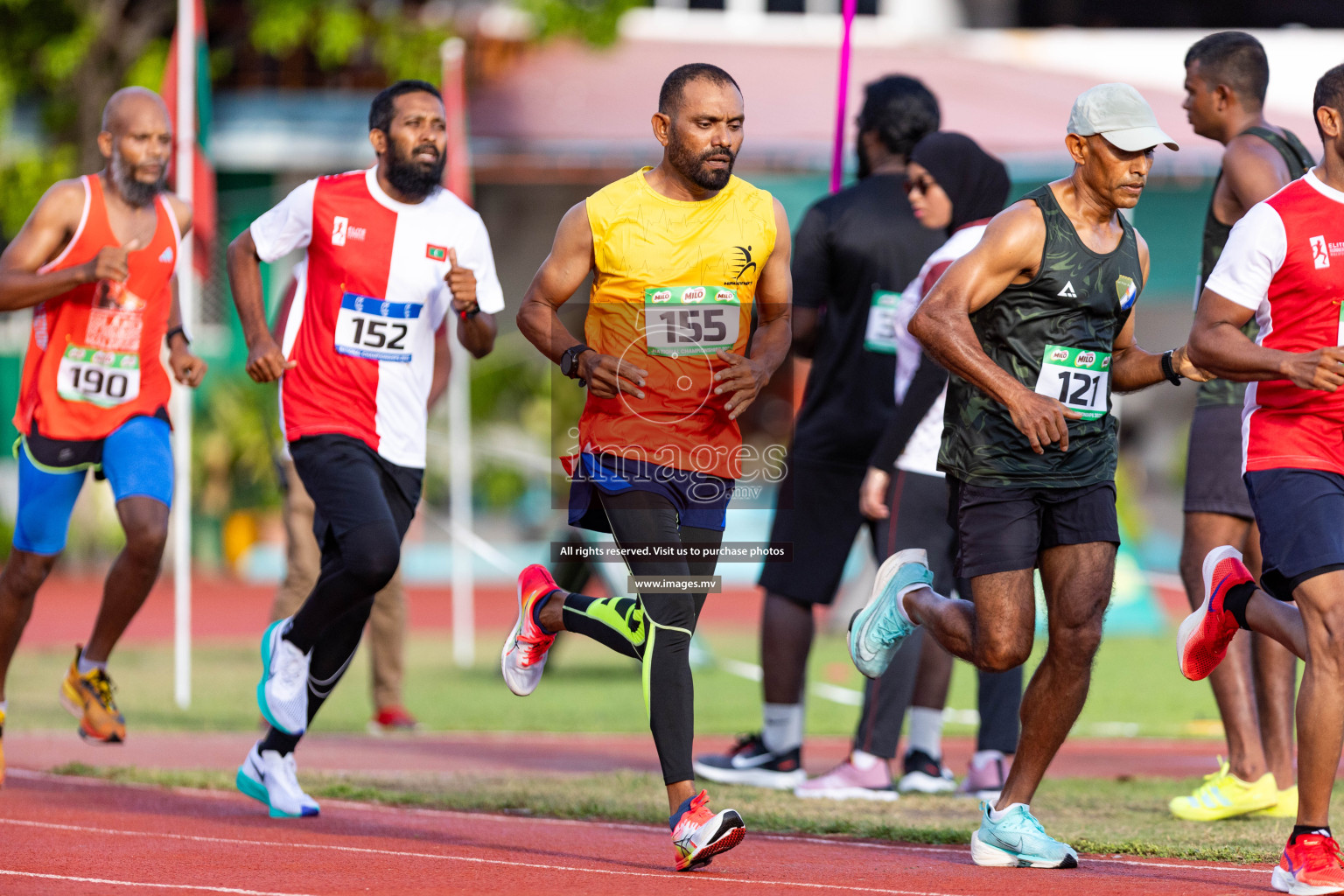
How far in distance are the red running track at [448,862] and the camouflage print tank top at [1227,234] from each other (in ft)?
6.81

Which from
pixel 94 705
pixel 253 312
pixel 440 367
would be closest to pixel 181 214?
pixel 253 312

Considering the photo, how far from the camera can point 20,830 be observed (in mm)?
5992

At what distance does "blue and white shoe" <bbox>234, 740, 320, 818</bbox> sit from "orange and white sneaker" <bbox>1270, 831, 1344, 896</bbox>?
142 inches

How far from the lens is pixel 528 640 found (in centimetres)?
579

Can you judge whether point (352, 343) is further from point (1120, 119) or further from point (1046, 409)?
point (1120, 119)

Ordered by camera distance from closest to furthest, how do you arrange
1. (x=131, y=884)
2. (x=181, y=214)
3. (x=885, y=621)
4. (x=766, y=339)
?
(x=131, y=884), (x=766, y=339), (x=885, y=621), (x=181, y=214)

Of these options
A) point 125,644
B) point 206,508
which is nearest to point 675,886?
point 125,644

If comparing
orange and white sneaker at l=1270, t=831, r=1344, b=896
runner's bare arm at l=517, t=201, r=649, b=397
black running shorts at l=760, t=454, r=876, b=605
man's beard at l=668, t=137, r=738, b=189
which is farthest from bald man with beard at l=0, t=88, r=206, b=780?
orange and white sneaker at l=1270, t=831, r=1344, b=896

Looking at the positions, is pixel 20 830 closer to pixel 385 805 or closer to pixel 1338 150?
pixel 385 805

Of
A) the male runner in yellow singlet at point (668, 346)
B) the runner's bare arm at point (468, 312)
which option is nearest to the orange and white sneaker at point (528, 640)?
the male runner in yellow singlet at point (668, 346)

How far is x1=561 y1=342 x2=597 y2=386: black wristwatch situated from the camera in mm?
5371

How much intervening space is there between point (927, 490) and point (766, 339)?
5.92 ft

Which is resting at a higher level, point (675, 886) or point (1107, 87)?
point (1107, 87)

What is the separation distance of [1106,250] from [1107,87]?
20.9 inches
